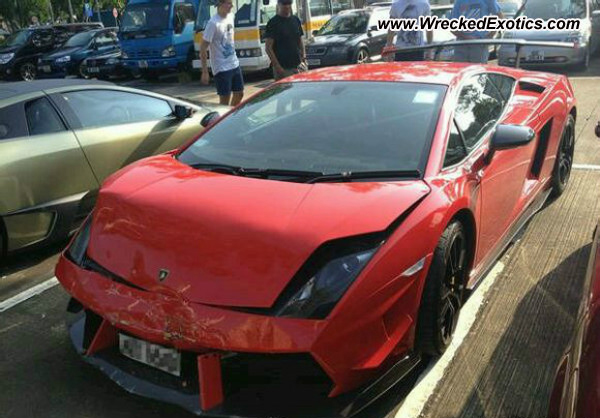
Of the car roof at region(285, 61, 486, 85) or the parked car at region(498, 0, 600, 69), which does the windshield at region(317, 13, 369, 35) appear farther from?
the car roof at region(285, 61, 486, 85)

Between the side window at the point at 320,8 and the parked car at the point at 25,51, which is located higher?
the side window at the point at 320,8

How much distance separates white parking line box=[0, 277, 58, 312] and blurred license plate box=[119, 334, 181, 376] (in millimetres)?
1592

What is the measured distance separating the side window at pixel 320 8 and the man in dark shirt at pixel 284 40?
332 inches

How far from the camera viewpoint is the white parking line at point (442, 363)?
7.98 feet

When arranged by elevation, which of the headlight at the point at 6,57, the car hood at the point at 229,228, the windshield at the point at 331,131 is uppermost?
the headlight at the point at 6,57

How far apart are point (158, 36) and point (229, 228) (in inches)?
533

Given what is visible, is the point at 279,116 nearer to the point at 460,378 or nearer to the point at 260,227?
the point at 260,227

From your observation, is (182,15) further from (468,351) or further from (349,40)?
(468,351)

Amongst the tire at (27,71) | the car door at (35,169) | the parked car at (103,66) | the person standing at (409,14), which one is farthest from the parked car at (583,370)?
the tire at (27,71)

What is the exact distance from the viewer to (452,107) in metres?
3.05

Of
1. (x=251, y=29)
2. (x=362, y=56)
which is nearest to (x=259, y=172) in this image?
(x=362, y=56)

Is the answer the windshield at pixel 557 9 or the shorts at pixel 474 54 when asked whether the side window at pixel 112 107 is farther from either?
the windshield at pixel 557 9

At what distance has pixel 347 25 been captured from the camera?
13.6 metres

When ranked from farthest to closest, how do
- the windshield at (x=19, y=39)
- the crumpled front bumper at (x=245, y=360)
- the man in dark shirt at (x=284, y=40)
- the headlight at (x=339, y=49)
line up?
the windshield at (x=19, y=39), the headlight at (x=339, y=49), the man in dark shirt at (x=284, y=40), the crumpled front bumper at (x=245, y=360)
